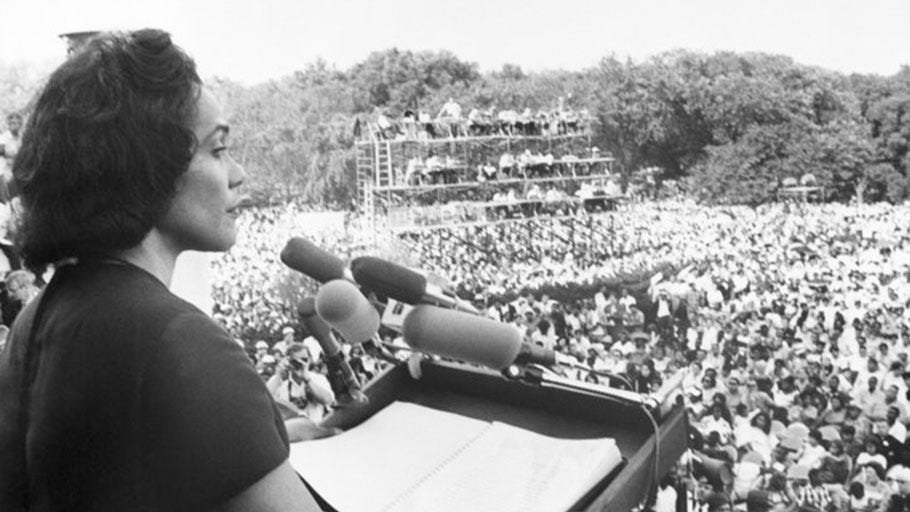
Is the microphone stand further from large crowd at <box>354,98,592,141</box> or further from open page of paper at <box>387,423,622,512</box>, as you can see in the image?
large crowd at <box>354,98,592,141</box>

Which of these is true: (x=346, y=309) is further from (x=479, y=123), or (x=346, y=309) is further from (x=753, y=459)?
(x=479, y=123)

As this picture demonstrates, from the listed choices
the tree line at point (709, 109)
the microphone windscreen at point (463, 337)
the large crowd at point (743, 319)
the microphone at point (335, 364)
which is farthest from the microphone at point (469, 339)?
the tree line at point (709, 109)

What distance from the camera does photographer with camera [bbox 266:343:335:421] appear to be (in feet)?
8.56

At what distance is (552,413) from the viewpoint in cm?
78

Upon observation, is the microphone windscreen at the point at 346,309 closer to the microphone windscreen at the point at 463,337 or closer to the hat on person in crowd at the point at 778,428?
the microphone windscreen at the point at 463,337

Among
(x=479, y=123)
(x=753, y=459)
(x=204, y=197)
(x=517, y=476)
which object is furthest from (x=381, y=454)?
(x=479, y=123)

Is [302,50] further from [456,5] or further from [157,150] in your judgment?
[157,150]

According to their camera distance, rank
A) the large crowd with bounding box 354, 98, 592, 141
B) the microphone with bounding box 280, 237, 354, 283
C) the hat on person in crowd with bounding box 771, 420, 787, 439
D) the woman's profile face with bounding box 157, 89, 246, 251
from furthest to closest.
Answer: the large crowd with bounding box 354, 98, 592, 141, the hat on person in crowd with bounding box 771, 420, 787, 439, the microphone with bounding box 280, 237, 354, 283, the woman's profile face with bounding box 157, 89, 246, 251

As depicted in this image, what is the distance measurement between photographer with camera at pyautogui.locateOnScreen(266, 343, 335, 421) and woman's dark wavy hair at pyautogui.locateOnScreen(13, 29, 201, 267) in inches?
78.0

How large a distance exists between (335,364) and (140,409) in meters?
0.34

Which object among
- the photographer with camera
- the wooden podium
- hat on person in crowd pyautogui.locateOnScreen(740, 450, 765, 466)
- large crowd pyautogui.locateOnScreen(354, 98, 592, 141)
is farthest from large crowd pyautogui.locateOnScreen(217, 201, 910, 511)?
the wooden podium

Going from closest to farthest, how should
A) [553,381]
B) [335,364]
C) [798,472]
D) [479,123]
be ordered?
1. [553,381]
2. [335,364]
3. [798,472]
4. [479,123]

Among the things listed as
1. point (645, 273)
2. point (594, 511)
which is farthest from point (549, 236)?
point (594, 511)

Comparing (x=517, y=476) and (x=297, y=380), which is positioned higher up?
(x=517, y=476)
